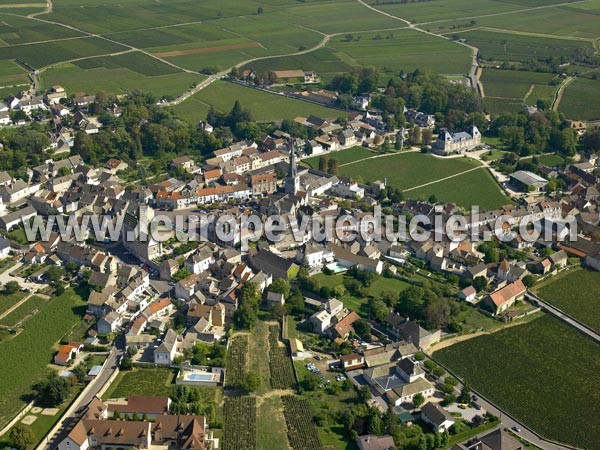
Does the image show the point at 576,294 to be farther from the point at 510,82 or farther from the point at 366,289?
the point at 510,82

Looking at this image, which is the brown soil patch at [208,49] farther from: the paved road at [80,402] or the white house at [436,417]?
the white house at [436,417]

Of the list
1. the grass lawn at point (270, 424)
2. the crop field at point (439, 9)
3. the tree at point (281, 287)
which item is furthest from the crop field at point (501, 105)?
the grass lawn at point (270, 424)

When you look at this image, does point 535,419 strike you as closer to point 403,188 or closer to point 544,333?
point 544,333

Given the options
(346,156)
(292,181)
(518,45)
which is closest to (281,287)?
(292,181)

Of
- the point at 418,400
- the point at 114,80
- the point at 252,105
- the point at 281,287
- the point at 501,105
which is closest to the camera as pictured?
the point at 418,400

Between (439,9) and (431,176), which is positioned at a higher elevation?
(439,9)

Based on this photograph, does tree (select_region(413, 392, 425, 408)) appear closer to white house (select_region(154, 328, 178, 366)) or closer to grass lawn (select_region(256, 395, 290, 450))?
grass lawn (select_region(256, 395, 290, 450))

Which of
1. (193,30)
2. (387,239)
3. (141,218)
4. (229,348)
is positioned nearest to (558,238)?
(387,239)
